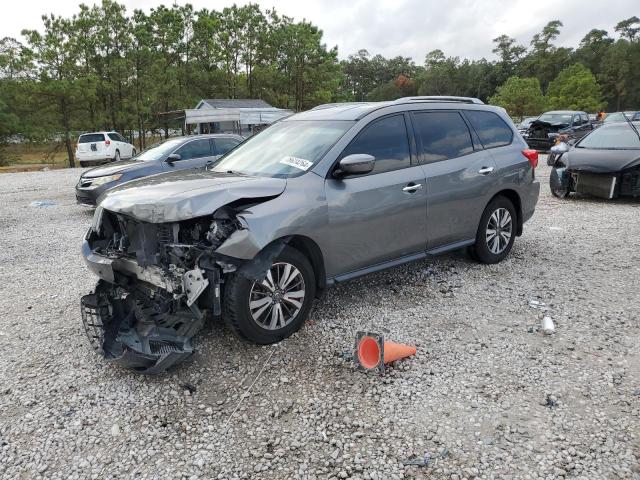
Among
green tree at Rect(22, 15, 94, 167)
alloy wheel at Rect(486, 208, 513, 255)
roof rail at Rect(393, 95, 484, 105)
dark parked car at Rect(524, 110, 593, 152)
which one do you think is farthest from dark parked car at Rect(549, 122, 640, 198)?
green tree at Rect(22, 15, 94, 167)

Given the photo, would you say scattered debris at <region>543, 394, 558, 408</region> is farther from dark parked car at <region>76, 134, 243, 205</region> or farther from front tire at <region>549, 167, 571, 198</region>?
front tire at <region>549, 167, 571, 198</region>

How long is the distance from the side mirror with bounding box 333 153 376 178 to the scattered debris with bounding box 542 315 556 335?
1.98m

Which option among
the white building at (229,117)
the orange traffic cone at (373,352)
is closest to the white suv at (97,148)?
the white building at (229,117)

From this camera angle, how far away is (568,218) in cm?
814

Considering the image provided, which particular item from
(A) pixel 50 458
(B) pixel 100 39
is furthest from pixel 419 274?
(B) pixel 100 39

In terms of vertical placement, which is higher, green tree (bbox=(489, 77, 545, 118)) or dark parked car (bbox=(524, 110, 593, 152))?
green tree (bbox=(489, 77, 545, 118))

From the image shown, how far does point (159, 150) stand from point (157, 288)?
7.23 metres

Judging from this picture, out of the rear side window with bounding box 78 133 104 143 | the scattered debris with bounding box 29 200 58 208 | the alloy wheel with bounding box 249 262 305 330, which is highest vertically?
the rear side window with bounding box 78 133 104 143

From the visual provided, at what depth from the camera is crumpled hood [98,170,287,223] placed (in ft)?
10.6

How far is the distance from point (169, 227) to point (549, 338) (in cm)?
310

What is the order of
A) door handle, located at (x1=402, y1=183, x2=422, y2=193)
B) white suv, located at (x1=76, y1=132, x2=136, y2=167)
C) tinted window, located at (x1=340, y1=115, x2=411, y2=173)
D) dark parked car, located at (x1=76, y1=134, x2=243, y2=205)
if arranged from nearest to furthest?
tinted window, located at (x1=340, y1=115, x2=411, y2=173), door handle, located at (x1=402, y1=183, x2=422, y2=193), dark parked car, located at (x1=76, y1=134, x2=243, y2=205), white suv, located at (x1=76, y1=132, x2=136, y2=167)

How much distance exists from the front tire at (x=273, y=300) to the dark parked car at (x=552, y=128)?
61.1ft

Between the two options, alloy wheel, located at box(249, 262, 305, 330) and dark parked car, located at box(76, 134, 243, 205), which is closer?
alloy wheel, located at box(249, 262, 305, 330)

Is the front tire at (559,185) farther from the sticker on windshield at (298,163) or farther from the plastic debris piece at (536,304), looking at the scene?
the sticker on windshield at (298,163)
